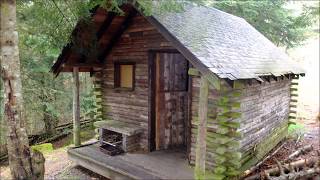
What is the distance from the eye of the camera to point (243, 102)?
7.24 meters

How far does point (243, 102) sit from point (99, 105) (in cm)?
501

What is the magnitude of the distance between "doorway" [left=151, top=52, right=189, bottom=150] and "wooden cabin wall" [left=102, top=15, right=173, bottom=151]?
30 cm

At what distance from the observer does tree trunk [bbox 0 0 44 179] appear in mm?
5840

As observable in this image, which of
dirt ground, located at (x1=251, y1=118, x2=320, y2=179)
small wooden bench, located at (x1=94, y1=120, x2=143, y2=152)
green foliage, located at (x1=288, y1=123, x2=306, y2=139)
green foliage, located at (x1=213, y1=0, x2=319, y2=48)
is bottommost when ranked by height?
dirt ground, located at (x1=251, y1=118, x2=320, y2=179)

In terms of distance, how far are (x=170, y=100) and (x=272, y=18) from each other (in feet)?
34.5

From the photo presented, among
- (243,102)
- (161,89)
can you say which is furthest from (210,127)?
(161,89)

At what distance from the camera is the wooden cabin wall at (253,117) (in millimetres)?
7270

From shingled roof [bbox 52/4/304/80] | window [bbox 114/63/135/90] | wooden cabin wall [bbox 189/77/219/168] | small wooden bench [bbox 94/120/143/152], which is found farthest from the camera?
window [bbox 114/63/135/90]

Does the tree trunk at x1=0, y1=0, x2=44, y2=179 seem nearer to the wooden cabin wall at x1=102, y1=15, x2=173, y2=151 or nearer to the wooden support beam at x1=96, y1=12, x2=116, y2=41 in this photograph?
the wooden support beam at x1=96, y1=12, x2=116, y2=41

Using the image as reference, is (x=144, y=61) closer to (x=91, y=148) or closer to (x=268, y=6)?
(x=91, y=148)

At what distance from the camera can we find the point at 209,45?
6961 mm

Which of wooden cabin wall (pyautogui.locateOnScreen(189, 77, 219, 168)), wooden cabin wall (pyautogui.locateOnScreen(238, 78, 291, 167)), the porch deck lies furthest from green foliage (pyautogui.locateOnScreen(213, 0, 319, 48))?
the porch deck

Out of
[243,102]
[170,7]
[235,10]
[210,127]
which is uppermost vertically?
[235,10]

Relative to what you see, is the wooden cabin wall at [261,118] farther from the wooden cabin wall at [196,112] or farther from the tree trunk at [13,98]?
the tree trunk at [13,98]
